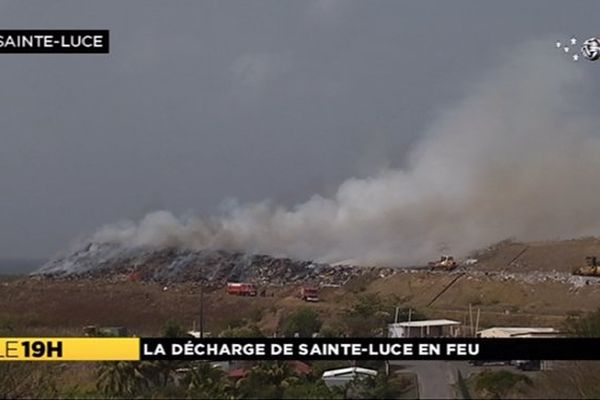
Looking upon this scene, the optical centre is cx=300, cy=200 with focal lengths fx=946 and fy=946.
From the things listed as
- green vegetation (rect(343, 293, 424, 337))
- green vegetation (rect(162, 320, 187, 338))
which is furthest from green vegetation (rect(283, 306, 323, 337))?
green vegetation (rect(162, 320, 187, 338))

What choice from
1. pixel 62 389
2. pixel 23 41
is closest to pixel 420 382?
pixel 62 389

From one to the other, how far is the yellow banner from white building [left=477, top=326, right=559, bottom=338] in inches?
90.9

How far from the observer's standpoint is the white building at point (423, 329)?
623cm

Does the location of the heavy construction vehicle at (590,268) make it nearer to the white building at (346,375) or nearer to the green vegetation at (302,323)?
the green vegetation at (302,323)

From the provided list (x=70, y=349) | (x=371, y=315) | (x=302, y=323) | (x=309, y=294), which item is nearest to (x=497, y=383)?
(x=371, y=315)

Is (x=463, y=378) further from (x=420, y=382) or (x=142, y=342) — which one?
(x=142, y=342)

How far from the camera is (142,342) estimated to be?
5.66 m

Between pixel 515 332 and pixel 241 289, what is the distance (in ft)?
7.11

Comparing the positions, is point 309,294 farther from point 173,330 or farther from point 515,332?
point 515,332

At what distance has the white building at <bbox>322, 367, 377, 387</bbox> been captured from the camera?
18.7 ft

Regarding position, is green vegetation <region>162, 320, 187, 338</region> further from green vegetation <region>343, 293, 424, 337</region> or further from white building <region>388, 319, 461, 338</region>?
white building <region>388, 319, 461, 338</region>

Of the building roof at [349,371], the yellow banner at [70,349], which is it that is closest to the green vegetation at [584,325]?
the building roof at [349,371]

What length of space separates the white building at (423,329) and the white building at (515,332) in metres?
0.20

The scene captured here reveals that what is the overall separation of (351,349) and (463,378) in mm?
688
